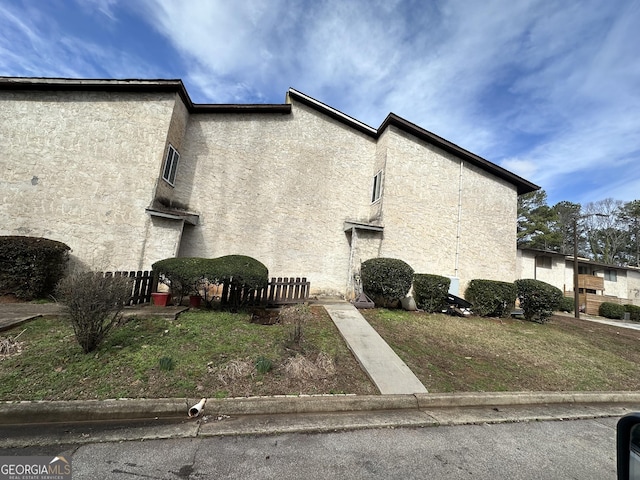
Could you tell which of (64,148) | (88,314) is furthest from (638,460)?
(64,148)

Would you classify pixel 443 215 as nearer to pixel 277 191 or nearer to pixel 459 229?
pixel 459 229

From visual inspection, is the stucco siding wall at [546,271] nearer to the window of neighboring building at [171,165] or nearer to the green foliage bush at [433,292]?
the green foliage bush at [433,292]

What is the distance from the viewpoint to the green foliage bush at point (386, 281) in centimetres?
934

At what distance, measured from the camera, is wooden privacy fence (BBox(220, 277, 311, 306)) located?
7.41 metres

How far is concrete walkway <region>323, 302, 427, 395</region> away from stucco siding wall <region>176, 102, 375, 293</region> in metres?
3.91

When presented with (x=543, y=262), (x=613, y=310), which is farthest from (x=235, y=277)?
(x=613, y=310)

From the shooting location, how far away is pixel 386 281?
30.6 ft

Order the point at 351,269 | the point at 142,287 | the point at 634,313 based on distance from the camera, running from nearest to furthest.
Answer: the point at 142,287 → the point at 351,269 → the point at 634,313

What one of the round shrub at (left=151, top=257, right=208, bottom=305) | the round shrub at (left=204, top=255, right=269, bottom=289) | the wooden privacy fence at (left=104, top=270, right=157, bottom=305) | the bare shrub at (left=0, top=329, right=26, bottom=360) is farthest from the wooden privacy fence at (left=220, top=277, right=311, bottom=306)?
the bare shrub at (left=0, top=329, right=26, bottom=360)

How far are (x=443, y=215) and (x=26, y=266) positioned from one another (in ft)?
48.3

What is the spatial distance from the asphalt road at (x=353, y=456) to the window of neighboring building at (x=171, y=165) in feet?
29.4

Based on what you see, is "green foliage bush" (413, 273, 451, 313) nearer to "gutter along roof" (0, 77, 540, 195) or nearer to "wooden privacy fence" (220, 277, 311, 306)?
"wooden privacy fence" (220, 277, 311, 306)

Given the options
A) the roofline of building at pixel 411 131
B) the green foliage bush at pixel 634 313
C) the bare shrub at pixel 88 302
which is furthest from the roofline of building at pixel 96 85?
the green foliage bush at pixel 634 313

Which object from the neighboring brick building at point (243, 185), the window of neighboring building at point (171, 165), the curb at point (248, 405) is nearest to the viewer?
the curb at point (248, 405)
